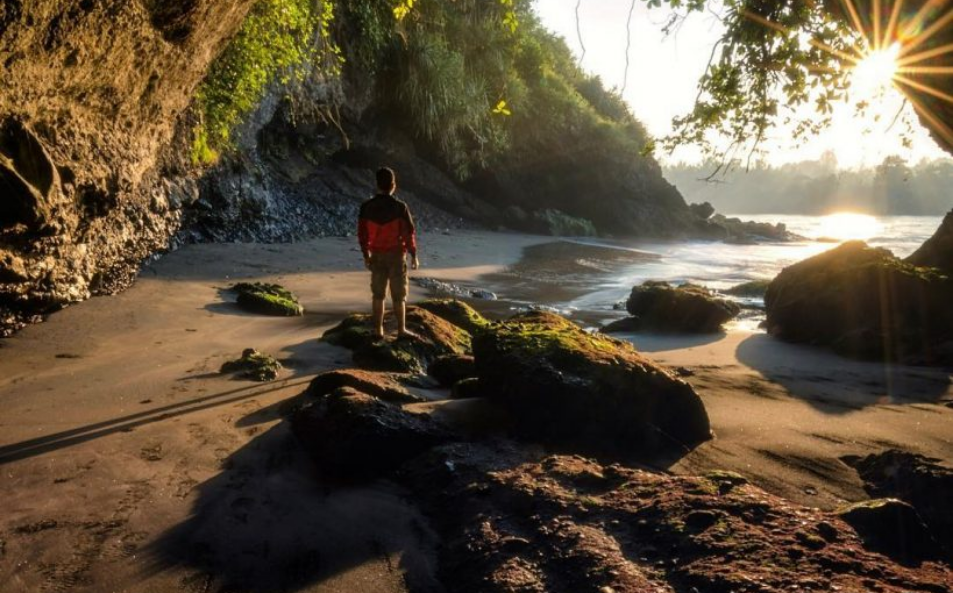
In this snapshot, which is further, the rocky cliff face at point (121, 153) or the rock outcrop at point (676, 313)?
the rock outcrop at point (676, 313)

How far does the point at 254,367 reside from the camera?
4832mm

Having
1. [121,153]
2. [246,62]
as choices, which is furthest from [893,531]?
[246,62]

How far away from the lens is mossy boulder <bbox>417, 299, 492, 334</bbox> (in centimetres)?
668

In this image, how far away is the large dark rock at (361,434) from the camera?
3.12m

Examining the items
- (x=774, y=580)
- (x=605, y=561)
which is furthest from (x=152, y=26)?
(x=774, y=580)

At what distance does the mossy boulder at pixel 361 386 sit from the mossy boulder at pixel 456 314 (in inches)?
101

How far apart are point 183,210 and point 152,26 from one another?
508 centimetres

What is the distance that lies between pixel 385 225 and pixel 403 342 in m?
1.25

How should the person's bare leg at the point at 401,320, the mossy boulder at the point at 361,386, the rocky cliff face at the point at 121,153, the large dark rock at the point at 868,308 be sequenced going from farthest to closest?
the large dark rock at the point at 868,308, the person's bare leg at the point at 401,320, the rocky cliff face at the point at 121,153, the mossy boulder at the point at 361,386

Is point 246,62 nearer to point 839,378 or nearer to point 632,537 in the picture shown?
point 839,378

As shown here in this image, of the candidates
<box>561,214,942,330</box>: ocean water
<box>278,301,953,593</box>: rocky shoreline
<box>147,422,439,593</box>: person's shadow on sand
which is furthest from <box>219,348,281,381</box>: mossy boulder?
<box>561,214,942,330</box>: ocean water

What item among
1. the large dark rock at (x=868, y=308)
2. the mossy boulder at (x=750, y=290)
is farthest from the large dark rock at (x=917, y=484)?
the mossy boulder at (x=750, y=290)

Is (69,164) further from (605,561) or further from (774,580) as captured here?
(774,580)

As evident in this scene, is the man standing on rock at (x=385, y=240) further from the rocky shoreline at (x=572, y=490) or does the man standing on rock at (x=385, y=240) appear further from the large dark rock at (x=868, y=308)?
the large dark rock at (x=868, y=308)
